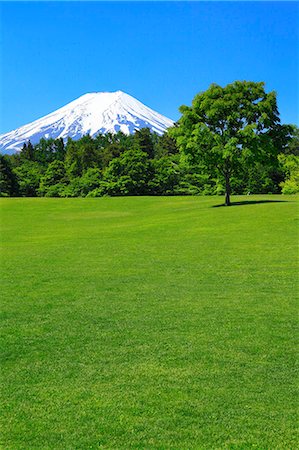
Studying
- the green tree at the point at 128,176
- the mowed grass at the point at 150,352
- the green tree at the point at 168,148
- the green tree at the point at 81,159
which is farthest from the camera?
the green tree at the point at 168,148

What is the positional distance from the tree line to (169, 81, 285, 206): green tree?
7 centimetres

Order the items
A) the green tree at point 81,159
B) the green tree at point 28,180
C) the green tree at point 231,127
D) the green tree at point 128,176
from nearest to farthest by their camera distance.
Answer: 1. the green tree at point 231,127
2. the green tree at point 128,176
3. the green tree at point 28,180
4. the green tree at point 81,159

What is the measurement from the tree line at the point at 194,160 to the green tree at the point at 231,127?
7 centimetres

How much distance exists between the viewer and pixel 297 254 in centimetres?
1600

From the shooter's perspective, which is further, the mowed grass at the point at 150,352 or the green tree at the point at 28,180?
the green tree at the point at 28,180

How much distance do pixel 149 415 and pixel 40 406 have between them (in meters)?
1.25

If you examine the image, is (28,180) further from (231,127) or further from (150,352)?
(150,352)

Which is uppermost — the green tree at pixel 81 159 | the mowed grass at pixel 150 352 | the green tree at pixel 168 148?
the green tree at pixel 168 148

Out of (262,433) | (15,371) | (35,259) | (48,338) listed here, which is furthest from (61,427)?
(35,259)

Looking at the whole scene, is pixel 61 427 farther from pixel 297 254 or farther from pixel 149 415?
pixel 297 254

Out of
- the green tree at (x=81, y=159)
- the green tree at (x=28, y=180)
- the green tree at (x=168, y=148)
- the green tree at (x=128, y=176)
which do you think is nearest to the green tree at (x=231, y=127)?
the green tree at (x=128, y=176)

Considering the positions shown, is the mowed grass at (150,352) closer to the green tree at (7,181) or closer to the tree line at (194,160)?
the tree line at (194,160)

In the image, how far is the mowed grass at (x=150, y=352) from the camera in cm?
477

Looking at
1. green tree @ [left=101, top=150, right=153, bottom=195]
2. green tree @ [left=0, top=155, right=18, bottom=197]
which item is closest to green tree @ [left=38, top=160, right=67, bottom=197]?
green tree @ [left=0, top=155, right=18, bottom=197]
